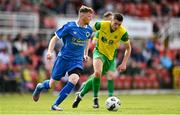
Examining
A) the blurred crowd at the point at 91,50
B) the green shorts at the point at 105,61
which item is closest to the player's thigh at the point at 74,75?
the green shorts at the point at 105,61

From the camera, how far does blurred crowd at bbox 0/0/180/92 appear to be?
30609mm

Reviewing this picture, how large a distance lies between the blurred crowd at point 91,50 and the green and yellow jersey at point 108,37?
10883 mm

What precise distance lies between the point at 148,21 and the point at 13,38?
30.9ft

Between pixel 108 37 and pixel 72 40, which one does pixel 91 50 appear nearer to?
pixel 108 37

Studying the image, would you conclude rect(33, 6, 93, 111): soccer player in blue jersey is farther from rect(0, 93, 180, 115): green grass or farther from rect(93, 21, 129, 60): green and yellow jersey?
rect(93, 21, 129, 60): green and yellow jersey

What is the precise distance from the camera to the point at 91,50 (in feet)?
106

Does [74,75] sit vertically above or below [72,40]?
below

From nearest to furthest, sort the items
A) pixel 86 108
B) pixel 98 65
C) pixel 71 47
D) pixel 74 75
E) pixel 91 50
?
pixel 74 75 < pixel 71 47 < pixel 86 108 < pixel 98 65 < pixel 91 50

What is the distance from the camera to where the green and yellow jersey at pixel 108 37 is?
18.9 m

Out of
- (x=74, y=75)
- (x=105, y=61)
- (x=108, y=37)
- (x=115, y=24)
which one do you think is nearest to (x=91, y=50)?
(x=105, y=61)

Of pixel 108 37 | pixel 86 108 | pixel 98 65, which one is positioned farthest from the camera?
pixel 108 37

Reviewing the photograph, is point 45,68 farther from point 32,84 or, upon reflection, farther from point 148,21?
point 148,21

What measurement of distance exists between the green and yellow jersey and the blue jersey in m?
1.41

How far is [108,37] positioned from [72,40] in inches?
74.0
